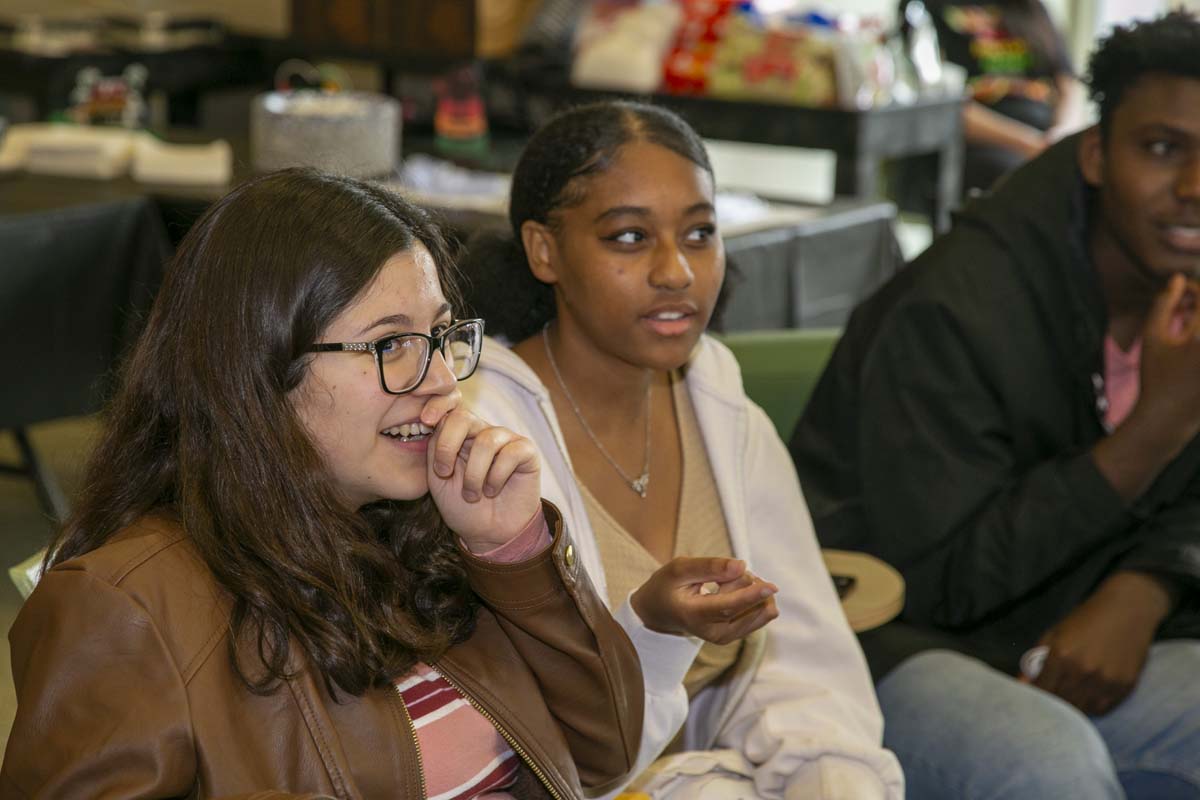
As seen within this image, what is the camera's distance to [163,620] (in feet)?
3.92

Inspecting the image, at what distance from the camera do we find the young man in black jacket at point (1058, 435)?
6.66 feet

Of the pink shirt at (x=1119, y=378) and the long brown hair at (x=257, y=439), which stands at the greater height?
the long brown hair at (x=257, y=439)

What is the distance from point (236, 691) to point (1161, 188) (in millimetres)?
1579

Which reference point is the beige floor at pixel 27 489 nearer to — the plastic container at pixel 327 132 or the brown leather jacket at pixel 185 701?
the plastic container at pixel 327 132

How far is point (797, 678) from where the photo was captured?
5.99 ft

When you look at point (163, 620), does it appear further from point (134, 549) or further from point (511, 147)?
point (511, 147)

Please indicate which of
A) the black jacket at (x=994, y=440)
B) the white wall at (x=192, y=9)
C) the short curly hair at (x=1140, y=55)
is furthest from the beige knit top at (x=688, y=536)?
the white wall at (x=192, y=9)

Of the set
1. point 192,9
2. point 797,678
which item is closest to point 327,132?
point 797,678

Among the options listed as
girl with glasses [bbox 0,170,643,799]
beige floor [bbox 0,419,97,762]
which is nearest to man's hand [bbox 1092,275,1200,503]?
girl with glasses [bbox 0,170,643,799]

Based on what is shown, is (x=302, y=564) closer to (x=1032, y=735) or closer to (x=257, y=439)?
(x=257, y=439)

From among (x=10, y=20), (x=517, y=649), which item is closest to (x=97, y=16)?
(x=10, y=20)

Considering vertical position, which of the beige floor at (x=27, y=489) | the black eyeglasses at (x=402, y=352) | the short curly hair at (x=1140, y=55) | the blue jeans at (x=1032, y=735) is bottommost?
the beige floor at (x=27, y=489)

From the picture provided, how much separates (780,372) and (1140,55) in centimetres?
75

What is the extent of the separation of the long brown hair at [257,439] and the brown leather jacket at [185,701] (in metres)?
0.03
